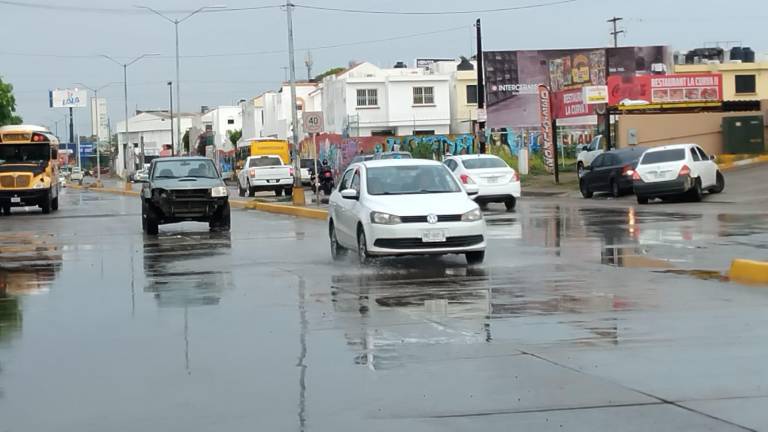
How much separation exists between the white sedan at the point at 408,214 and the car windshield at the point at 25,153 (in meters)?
27.3

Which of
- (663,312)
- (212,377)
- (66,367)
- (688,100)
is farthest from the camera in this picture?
(688,100)

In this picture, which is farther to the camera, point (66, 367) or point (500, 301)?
point (500, 301)

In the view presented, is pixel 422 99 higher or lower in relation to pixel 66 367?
higher

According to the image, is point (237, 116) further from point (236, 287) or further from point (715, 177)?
point (236, 287)

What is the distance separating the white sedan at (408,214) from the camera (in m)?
16.1

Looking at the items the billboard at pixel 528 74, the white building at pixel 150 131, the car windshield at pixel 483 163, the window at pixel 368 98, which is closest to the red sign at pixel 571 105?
the car windshield at pixel 483 163

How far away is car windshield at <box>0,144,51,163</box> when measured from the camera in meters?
42.3

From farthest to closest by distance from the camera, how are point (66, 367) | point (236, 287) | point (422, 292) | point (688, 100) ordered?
point (688, 100), point (236, 287), point (422, 292), point (66, 367)

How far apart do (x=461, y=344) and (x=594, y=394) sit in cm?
223

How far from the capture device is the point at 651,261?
643 inches

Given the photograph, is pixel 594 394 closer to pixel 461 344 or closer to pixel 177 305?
pixel 461 344

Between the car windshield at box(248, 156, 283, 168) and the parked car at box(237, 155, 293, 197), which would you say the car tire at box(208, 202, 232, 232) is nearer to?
the parked car at box(237, 155, 293, 197)

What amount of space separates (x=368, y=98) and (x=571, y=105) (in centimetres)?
3044

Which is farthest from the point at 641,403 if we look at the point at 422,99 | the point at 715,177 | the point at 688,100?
the point at 422,99
